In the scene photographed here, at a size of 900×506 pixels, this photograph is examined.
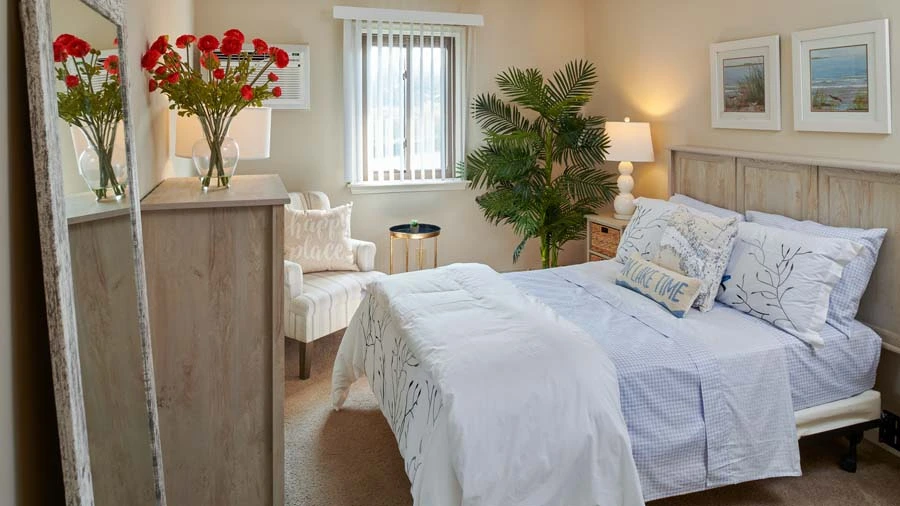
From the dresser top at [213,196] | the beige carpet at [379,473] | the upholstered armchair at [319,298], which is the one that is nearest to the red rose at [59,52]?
the dresser top at [213,196]

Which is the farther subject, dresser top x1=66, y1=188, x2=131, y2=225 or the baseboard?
the baseboard

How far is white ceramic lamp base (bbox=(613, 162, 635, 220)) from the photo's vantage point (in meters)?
4.32

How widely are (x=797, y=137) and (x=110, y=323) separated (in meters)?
3.18

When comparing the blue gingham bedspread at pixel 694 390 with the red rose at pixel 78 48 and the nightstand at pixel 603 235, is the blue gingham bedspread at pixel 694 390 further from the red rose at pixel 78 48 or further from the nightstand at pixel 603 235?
the nightstand at pixel 603 235

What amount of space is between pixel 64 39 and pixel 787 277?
2605 millimetres

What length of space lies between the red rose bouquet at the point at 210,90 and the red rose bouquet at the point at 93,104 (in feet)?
2.09

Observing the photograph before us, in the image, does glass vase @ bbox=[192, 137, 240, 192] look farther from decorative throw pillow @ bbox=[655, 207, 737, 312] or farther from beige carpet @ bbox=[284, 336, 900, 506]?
decorative throw pillow @ bbox=[655, 207, 737, 312]

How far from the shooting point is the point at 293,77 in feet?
14.7

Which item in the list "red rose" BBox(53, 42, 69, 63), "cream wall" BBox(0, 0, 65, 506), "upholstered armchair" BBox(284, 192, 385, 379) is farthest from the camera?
"upholstered armchair" BBox(284, 192, 385, 379)

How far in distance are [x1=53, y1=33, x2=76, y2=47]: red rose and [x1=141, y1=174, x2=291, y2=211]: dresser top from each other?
0.76m

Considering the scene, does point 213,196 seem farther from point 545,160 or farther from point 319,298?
point 545,160

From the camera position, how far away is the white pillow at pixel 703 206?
3342mm

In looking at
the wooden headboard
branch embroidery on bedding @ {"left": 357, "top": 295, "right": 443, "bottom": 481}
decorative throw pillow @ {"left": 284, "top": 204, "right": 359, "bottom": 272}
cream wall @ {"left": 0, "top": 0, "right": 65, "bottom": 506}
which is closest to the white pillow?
the wooden headboard

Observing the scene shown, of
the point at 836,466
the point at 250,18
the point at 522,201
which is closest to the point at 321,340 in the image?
the point at 522,201
